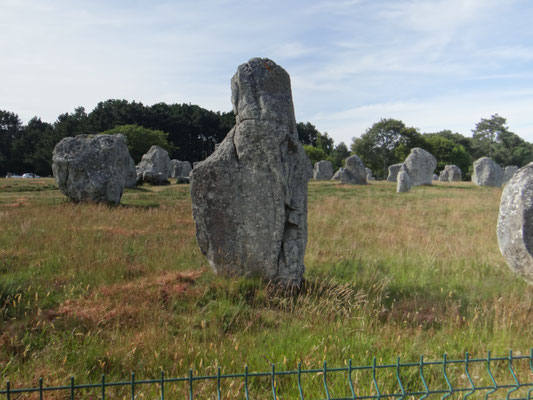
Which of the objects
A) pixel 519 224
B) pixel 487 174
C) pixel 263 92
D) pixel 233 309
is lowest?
pixel 233 309

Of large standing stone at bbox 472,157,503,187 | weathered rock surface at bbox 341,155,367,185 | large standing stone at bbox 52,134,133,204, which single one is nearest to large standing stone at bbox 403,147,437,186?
weathered rock surface at bbox 341,155,367,185

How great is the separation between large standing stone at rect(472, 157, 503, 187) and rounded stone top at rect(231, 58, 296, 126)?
117ft

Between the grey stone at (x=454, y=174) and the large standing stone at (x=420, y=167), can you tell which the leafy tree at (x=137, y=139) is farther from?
the grey stone at (x=454, y=174)

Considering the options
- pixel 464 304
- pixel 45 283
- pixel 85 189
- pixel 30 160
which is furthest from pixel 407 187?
pixel 30 160

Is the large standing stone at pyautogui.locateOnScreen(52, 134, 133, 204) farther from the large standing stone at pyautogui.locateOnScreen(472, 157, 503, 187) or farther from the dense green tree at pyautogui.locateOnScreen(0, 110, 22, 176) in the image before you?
the dense green tree at pyautogui.locateOnScreen(0, 110, 22, 176)

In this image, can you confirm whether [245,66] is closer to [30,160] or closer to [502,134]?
[30,160]

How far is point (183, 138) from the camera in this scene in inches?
2758

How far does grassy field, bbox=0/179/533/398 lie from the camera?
423cm

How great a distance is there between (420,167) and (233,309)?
113ft

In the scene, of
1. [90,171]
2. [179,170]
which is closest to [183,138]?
[179,170]

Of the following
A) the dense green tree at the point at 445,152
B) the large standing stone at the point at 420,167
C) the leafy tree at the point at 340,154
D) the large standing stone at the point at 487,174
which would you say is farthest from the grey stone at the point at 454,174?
the leafy tree at the point at 340,154

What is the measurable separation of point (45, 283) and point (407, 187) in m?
25.4

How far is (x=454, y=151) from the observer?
69562 mm

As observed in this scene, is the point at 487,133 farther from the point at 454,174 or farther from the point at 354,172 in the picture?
the point at 354,172
